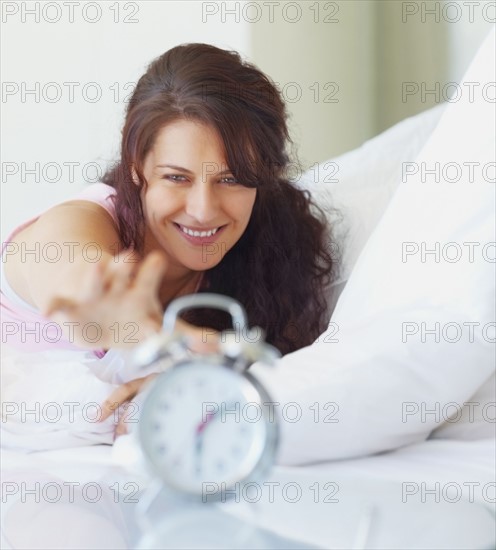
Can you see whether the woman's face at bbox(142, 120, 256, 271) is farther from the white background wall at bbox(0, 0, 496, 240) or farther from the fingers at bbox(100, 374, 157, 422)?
the white background wall at bbox(0, 0, 496, 240)

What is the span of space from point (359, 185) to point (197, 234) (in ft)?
1.18

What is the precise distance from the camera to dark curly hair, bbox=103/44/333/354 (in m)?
1.50

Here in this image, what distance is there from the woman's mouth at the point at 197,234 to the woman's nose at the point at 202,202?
1.3 inches

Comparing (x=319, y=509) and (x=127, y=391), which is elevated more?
(x=319, y=509)

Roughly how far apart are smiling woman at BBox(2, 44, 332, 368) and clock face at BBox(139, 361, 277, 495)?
59cm

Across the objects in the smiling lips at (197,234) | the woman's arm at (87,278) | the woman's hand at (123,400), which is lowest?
the woman's hand at (123,400)

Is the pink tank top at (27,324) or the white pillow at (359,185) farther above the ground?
the white pillow at (359,185)

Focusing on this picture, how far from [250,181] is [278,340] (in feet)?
0.98

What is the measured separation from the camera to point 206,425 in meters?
0.74

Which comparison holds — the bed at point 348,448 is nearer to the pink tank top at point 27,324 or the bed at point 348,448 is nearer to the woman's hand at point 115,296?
the pink tank top at point 27,324

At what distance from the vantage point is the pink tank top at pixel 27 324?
155 centimetres

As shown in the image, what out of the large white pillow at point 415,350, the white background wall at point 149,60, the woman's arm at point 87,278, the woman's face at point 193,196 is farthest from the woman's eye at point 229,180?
the white background wall at point 149,60

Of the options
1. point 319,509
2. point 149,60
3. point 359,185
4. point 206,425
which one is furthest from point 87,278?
point 149,60

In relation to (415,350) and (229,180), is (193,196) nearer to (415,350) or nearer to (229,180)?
(229,180)
